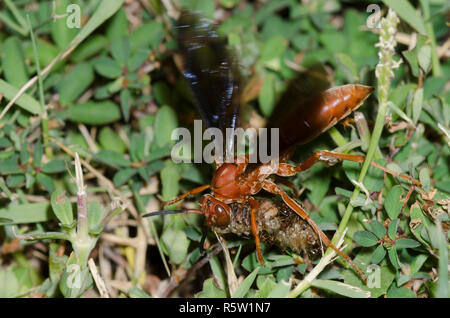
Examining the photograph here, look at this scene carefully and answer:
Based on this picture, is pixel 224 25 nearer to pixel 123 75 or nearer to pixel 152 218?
pixel 123 75

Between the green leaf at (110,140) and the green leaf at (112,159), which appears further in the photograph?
the green leaf at (110,140)

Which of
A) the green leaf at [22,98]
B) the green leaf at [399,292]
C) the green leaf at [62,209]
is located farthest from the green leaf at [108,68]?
the green leaf at [399,292]

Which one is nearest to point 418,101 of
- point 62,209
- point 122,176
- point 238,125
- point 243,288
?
point 238,125

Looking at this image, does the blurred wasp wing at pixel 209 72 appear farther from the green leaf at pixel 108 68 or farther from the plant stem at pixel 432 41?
the plant stem at pixel 432 41

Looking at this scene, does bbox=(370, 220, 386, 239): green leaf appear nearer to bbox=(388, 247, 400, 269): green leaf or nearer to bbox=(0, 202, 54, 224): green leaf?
bbox=(388, 247, 400, 269): green leaf

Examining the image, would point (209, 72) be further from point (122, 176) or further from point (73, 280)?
point (73, 280)

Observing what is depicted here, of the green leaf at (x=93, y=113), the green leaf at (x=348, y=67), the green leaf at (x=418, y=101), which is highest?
the green leaf at (x=348, y=67)
